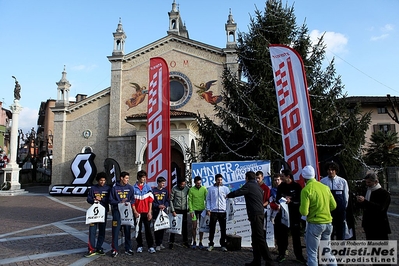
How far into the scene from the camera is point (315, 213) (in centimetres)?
532

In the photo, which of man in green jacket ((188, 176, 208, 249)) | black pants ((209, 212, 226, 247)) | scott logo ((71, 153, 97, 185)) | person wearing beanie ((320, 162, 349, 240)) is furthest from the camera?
scott logo ((71, 153, 97, 185))

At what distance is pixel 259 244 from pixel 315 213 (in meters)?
1.48

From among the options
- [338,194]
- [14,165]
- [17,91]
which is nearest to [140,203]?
[338,194]

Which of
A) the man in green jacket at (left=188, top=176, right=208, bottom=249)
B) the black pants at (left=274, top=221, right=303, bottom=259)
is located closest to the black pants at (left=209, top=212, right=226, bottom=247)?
the man in green jacket at (left=188, top=176, right=208, bottom=249)

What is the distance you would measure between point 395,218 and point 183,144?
1460 centimetres

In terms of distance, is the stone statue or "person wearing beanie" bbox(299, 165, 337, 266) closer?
"person wearing beanie" bbox(299, 165, 337, 266)

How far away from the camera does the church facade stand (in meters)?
25.8

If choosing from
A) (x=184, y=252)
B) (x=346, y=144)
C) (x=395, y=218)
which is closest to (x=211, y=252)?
→ (x=184, y=252)

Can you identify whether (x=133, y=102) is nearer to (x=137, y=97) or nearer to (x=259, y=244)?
(x=137, y=97)

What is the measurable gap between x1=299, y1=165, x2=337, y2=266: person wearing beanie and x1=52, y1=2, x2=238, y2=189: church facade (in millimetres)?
19350

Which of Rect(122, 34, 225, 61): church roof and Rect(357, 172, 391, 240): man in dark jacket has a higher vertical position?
Rect(122, 34, 225, 61): church roof

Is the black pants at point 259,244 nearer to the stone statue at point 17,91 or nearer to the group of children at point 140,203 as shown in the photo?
the group of children at point 140,203

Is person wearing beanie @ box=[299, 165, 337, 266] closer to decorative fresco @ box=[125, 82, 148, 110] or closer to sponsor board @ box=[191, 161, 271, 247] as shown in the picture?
sponsor board @ box=[191, 161, 271, 247]

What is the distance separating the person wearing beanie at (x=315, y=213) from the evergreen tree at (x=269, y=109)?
4.06 m
